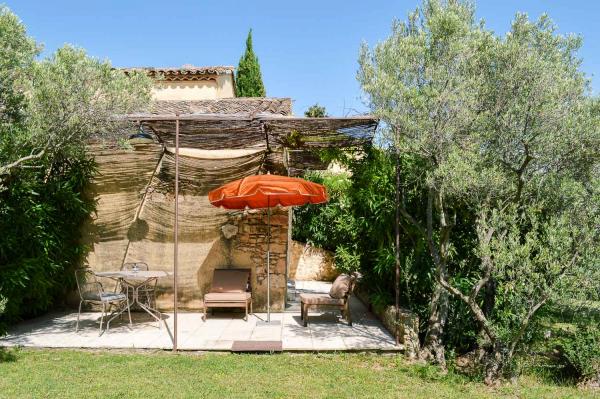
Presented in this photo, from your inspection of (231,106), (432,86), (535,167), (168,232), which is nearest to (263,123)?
(432,86)

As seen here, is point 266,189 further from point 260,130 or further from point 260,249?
point 260,249

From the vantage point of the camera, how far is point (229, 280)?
9500 mm

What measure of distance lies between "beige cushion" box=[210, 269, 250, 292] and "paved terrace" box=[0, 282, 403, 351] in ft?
1.81

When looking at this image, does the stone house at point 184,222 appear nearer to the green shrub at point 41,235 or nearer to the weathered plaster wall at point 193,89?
the green shrub at point 41,235

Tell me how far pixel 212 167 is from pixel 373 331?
176 inches

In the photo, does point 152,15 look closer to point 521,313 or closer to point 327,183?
point 327,183

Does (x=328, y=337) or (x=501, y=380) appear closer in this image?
(x=501, y=380)

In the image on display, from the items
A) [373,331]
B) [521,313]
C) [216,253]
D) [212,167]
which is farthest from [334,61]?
[521,313]

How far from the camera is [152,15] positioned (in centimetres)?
1274

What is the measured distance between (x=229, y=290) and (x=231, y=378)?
3497mm

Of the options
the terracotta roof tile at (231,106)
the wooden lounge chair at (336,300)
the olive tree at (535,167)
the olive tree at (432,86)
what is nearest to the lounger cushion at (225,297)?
the wooden lounge chair at (336,300)

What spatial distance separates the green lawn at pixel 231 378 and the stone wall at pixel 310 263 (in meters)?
8.78

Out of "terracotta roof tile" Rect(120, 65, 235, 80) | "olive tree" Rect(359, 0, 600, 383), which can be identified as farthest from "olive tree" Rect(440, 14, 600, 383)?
"terracotta roof tile" Rect(120, 65, 235, 80)

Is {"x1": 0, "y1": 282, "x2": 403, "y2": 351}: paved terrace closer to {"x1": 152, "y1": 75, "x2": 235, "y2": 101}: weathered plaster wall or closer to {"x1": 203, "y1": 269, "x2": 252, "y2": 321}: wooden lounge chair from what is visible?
{"x1": 203, "y1": 269, "x2": 252, "y2": 321}: wooden lounge chair
